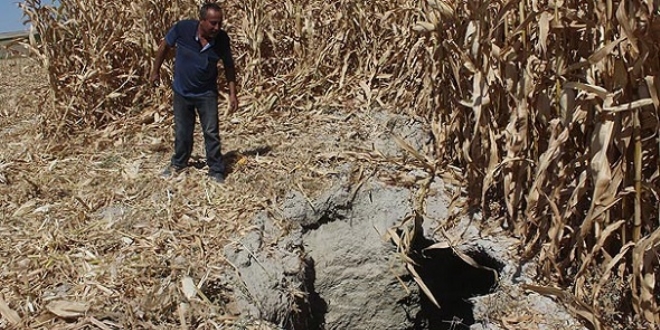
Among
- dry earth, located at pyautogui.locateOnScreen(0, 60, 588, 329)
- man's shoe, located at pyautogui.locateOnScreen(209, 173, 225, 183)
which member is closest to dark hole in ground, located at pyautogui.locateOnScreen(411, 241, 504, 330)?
dry earth, located at pyautogui.locateOnScreen(0, 60, 588, 329)

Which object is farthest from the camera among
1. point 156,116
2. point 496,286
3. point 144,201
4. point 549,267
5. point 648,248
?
point 156,116

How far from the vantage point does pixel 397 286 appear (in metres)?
4.58

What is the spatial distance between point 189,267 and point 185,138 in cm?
130

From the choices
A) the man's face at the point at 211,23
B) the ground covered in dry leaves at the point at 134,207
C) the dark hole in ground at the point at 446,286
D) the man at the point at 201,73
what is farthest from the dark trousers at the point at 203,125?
the dark hole in ground at the point at 446,286

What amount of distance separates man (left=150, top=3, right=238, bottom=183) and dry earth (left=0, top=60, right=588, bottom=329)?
0.27 m

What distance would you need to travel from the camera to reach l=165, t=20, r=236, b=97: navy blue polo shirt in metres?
4.38

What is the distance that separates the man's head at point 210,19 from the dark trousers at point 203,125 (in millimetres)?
443

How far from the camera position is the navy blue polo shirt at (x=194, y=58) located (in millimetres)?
4383

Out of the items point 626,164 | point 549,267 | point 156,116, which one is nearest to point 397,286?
point 549,267

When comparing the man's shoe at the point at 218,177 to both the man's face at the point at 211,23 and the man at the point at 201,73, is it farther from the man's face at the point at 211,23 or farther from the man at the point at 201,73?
the man's face at the point at 211,23

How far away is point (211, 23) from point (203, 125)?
0.72 m

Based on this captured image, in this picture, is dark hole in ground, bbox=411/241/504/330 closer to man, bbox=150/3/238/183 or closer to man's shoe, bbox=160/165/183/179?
man, bbox=150/3/238/183

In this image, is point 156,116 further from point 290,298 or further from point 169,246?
point 290,298

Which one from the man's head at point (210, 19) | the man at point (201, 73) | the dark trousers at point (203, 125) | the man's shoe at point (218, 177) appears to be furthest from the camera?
the man's shoe at point (218, 177)
